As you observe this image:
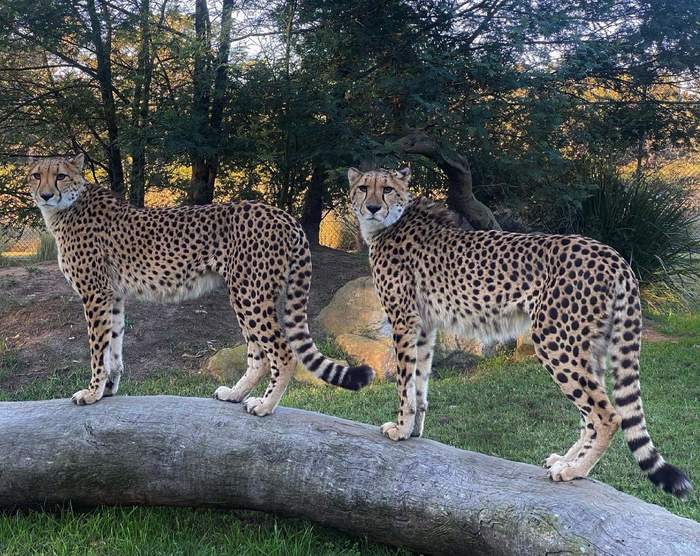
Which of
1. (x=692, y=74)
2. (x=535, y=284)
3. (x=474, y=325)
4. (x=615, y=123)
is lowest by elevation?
(x=474, y=325)

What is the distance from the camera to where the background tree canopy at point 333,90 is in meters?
7.54

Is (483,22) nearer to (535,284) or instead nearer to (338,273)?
(338,273)

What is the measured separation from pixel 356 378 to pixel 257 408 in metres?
0.64

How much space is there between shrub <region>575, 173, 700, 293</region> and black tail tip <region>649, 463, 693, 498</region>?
25.8 ft

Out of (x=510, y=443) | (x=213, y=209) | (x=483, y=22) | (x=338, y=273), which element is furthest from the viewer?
(x=338, y=273)

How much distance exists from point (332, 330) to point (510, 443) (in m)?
3.01

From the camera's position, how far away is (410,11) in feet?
25.7

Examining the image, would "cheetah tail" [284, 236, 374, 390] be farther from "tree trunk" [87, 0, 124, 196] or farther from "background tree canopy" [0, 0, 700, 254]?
"tree trunk" [87, 0, 124, 196]

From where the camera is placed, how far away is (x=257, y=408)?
3.85 meters

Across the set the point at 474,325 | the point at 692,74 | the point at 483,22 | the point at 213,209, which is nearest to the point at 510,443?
the point at 474,325

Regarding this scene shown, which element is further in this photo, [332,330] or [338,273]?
[338,273]

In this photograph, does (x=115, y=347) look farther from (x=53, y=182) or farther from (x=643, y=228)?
(x=643, y=228)

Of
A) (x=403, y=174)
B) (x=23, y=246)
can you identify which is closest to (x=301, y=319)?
(x=403, y=174)

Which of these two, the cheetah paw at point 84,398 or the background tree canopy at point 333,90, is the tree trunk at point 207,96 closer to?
the background tree canopy at point 333,90
